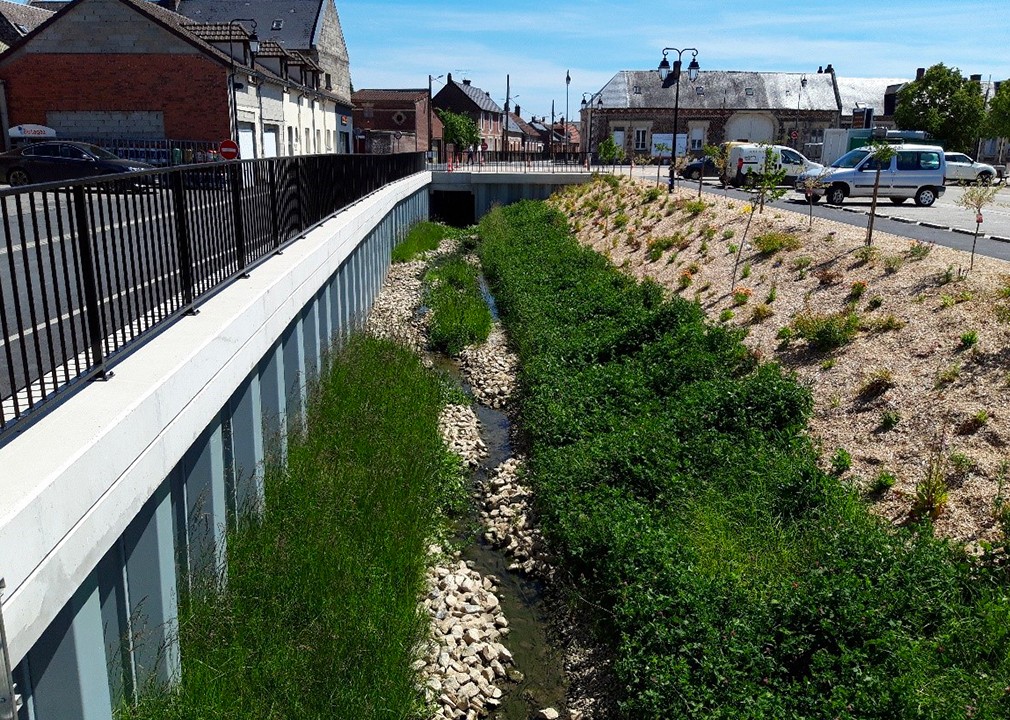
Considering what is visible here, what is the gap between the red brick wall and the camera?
34.2 meters

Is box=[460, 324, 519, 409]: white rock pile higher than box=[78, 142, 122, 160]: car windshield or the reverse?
the reverse

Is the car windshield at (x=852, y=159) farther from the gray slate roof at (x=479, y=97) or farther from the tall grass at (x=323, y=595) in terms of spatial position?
the gray slate roof at (x=479, y=97)

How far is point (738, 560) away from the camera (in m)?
7.39

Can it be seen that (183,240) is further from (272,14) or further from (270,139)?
(272,14)

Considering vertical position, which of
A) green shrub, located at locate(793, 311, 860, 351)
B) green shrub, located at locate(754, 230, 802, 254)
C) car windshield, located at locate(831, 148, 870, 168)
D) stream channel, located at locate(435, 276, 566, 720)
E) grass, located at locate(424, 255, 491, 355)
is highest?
car windshield, located at locate(831, 148, 870, 168)

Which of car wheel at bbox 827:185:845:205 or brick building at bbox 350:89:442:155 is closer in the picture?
car wheel at bbox 827:185:845:205

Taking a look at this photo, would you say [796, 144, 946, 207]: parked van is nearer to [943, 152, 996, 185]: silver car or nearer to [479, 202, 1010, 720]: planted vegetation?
[943, 152, 996, 185]: silver car

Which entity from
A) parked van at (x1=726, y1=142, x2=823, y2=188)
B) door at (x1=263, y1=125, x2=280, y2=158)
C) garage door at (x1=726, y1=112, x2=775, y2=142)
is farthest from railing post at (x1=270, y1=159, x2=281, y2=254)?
garage door at (x1=726, y1=112, x2=775, y2=142)

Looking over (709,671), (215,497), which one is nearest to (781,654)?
(709,671)

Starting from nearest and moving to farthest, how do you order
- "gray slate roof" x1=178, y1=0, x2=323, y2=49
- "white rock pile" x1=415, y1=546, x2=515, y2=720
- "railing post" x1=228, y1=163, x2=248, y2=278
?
"white rock pile" x1=415, y1=546, x2=515, y2=720 < "railing post" x1=228, y1=163, x2=248, y2=278 < "gray slate roof" x1=178, y1=0, x2=323, y2=49

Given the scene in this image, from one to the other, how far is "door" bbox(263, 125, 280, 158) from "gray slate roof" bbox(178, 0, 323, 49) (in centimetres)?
1691

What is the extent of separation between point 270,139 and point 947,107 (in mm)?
41872

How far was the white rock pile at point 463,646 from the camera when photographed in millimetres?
6637

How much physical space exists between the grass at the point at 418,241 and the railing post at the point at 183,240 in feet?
61.7
